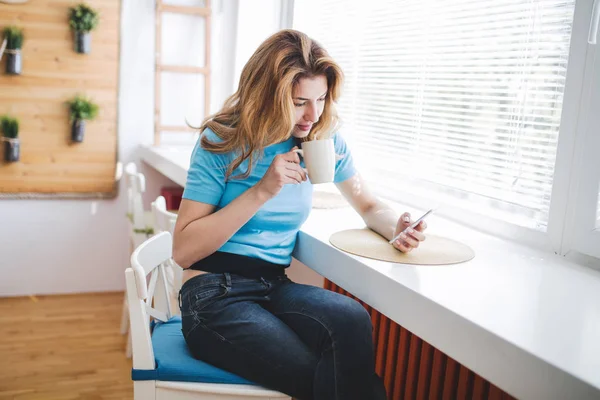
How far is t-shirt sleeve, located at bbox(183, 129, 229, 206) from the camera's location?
54.0 inches

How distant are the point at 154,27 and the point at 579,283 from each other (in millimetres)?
2545

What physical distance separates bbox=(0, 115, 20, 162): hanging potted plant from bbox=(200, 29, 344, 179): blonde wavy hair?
187 cm

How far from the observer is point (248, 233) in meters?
1.43

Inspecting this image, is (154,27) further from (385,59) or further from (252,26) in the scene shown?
(385,59)

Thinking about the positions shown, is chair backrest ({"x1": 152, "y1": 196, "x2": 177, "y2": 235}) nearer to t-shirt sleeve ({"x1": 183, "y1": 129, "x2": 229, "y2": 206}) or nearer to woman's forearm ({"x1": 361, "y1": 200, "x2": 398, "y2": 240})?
t-shirt sleeve ({"x1": 183, "y1": 129, "x2": 229, "y2": 206})

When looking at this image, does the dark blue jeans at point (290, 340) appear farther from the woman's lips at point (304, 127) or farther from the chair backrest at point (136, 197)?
the chair backrest at point (136, 197)

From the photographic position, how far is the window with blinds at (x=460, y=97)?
5.16 feet

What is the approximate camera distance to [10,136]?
2938 millimetres

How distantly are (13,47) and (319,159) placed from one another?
6.93ft

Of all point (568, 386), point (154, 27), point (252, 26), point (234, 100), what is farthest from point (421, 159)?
point (154, 27)

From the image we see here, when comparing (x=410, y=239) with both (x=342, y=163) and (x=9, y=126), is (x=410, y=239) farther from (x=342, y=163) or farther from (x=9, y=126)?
(x=9, y=126)

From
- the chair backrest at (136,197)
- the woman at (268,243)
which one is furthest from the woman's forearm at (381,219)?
the chair backrest at (136,197)

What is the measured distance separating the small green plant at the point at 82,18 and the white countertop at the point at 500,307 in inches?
76.0

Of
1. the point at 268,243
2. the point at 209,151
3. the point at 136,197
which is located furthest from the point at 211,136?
the point at 136,197
